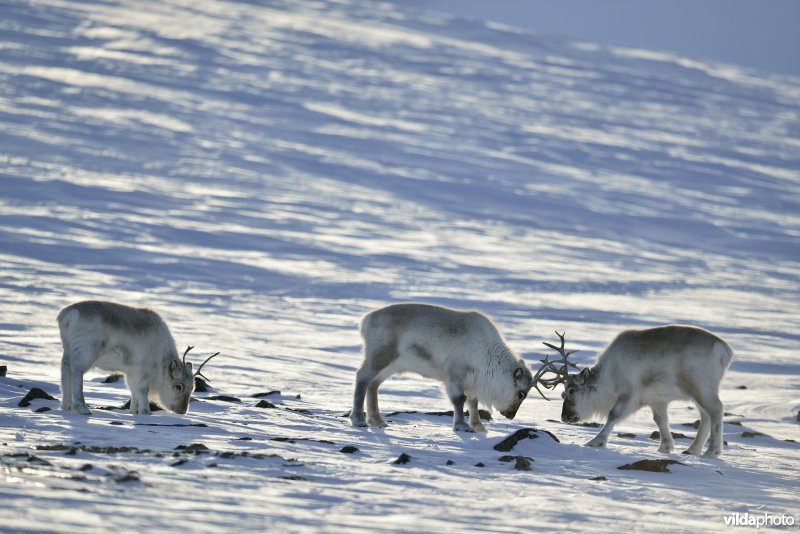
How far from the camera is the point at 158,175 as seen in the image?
39312 mm

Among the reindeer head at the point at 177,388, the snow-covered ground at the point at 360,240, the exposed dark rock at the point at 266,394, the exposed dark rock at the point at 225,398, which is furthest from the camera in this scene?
the exposed dark rock at the point at 266,394

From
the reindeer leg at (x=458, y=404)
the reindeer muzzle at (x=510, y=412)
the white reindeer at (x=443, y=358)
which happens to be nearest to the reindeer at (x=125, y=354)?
the white reindeer at (x=443, y=358)

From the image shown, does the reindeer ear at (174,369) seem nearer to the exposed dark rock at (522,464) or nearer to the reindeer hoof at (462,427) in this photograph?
the reindeer hoof at (462,427)

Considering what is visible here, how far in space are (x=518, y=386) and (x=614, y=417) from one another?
3.69 feet

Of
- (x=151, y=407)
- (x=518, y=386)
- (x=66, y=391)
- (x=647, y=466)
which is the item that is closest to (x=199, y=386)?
(x=151, y=407)

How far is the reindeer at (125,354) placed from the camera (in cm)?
1089

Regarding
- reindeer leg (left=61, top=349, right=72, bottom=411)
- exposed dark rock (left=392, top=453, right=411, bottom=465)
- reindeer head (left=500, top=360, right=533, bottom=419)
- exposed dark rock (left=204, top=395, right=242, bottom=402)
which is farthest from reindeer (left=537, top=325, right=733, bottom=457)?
reindeer leg (left=61, top=349, right=72, bottom=411)

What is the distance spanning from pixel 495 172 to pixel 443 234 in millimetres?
11215

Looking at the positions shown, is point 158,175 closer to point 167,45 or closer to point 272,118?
point 272,118

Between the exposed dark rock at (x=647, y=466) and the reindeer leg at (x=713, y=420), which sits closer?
the exposed dark rock at (x=647, y=466)

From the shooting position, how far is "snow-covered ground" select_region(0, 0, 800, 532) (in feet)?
27.6

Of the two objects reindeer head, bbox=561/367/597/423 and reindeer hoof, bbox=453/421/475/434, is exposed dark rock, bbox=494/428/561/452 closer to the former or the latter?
reindeer hoof, bbox=453/421/475/434

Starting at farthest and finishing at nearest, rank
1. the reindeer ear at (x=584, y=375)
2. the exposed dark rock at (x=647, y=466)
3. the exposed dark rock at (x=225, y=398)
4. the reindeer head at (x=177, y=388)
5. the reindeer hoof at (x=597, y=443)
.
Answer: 1. the exposed dark rock at (x=225, y=398)
2. the reindeer ear at (x=584, y=375)
3. the reindeer head at (x=177, y=388)
4. the reindeer hoof at (x=597, y=443)
5. the exposed dark rock at (x=647, y=466)

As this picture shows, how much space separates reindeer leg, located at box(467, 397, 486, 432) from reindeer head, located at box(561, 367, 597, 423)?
35.6 inches
